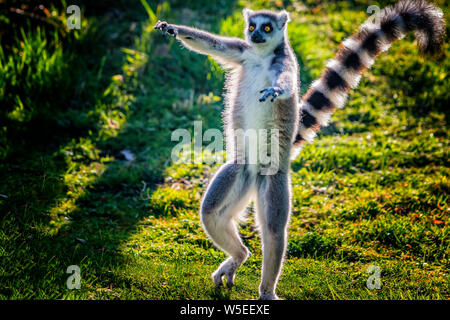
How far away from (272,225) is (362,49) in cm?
180

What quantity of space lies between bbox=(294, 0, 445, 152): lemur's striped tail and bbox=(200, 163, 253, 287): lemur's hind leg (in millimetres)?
715

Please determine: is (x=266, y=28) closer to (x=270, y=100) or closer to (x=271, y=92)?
(x=270, y=100)

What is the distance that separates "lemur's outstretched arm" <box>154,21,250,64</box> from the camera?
355 cm

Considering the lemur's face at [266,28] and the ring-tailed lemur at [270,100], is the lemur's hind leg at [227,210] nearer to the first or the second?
the ring-tailed lemur at [270,100]

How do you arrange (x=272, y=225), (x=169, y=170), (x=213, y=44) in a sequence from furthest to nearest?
(x=169, y=170)
(x=213, y=44)
(x=272, y=225)

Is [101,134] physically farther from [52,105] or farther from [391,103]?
[391,103]

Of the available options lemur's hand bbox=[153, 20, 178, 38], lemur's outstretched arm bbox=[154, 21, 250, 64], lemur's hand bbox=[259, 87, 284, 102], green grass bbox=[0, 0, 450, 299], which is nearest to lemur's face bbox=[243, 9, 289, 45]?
lemur's outstretched arm bbox=[154, 21, 250, 64]

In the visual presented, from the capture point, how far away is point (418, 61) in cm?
712

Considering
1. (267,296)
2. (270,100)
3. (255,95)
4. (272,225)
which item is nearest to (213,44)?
(255,95)

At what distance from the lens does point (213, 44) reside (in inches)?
141

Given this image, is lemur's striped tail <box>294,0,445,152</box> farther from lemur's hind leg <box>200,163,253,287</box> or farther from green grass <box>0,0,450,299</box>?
lemur's hind leg <box>200,163,253,287</box>

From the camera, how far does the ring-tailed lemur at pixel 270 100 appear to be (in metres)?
3.25

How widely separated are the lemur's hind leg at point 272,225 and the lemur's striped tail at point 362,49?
669mm
